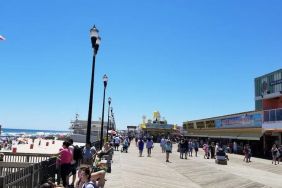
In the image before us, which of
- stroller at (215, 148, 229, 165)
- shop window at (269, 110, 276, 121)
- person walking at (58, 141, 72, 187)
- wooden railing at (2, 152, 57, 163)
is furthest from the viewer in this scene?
shop window at (269, 110, 276, 121)

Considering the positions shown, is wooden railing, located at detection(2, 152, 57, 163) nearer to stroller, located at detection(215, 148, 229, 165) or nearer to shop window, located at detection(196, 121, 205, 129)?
stroller, located at detection(215, 148, 229, 165)

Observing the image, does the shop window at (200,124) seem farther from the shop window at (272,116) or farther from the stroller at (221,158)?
the stroller at (221,158)

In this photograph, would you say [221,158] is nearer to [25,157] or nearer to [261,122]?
[261,122]

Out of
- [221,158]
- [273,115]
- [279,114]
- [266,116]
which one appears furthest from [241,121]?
[221,158]

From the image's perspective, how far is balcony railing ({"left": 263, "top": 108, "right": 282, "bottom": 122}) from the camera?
3308cm

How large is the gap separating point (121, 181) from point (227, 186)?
4.64 meters

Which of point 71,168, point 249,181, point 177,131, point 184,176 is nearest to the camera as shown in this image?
point 71,168

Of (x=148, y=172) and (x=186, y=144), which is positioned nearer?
(x=148, y=172)

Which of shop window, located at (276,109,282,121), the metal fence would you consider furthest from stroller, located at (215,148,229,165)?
the metal fence

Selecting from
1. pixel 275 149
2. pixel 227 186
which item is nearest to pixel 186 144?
pixel 275 149

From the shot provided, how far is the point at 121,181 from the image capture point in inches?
610

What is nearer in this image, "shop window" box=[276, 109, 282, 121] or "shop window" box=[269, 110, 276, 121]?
"shop window" box=[276, 109, 282, 121]

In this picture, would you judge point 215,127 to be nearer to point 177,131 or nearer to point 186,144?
point 186,144

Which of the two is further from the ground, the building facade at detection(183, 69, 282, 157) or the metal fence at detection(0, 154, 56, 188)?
the building facade at detection(183, 69, 282, 157)
